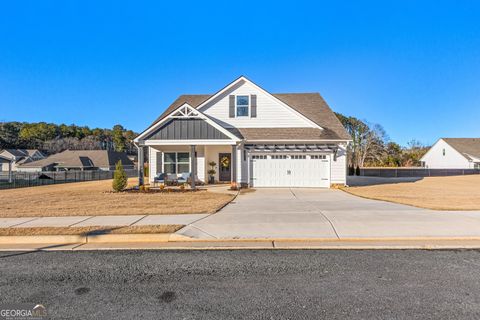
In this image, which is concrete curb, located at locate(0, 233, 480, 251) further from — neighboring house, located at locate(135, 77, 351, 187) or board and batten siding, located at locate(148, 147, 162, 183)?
board and batten siding, located at locate(148, 147, 162, 183)

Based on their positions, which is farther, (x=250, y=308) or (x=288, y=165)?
(x=288, y=165)

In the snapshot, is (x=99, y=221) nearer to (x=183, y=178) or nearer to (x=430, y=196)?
(x=183, y=178)

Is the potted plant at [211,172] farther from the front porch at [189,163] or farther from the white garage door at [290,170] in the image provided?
the white garage door at [290,170]

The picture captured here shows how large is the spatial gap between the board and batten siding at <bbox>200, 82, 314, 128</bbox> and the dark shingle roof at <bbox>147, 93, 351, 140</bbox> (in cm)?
49

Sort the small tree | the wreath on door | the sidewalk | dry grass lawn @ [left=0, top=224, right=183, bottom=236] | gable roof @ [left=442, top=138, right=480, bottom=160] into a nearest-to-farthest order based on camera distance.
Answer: dry grass lawn @ [left=0, top=224, right=183, bottom=236] → the sidewalk → the small tree → the wreath on door → gable roof @ [left=442, top=138, right=480, bottom=160]

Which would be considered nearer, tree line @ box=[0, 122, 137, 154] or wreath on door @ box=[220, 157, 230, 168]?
wreath on door @ box=[220, 157, 230, 168]

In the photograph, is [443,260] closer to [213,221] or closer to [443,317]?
[443,317]

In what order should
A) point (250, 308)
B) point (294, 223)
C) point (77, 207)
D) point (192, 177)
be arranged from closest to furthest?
point (250, 308), point (294, 223), point (77, 207), point (192, 177)

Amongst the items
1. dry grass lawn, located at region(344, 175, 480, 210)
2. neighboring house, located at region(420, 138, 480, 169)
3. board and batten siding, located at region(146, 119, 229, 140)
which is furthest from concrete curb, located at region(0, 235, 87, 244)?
neighboring house, located at region(420, 138, 480, 169)

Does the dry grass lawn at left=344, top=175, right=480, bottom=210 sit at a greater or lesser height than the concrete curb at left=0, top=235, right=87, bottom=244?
greater

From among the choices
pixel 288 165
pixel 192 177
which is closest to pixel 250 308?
pixel 192 177

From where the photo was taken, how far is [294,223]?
7.04 m

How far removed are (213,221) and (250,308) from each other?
4171 millimetres

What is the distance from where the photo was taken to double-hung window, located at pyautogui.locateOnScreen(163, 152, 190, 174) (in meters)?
17.8
